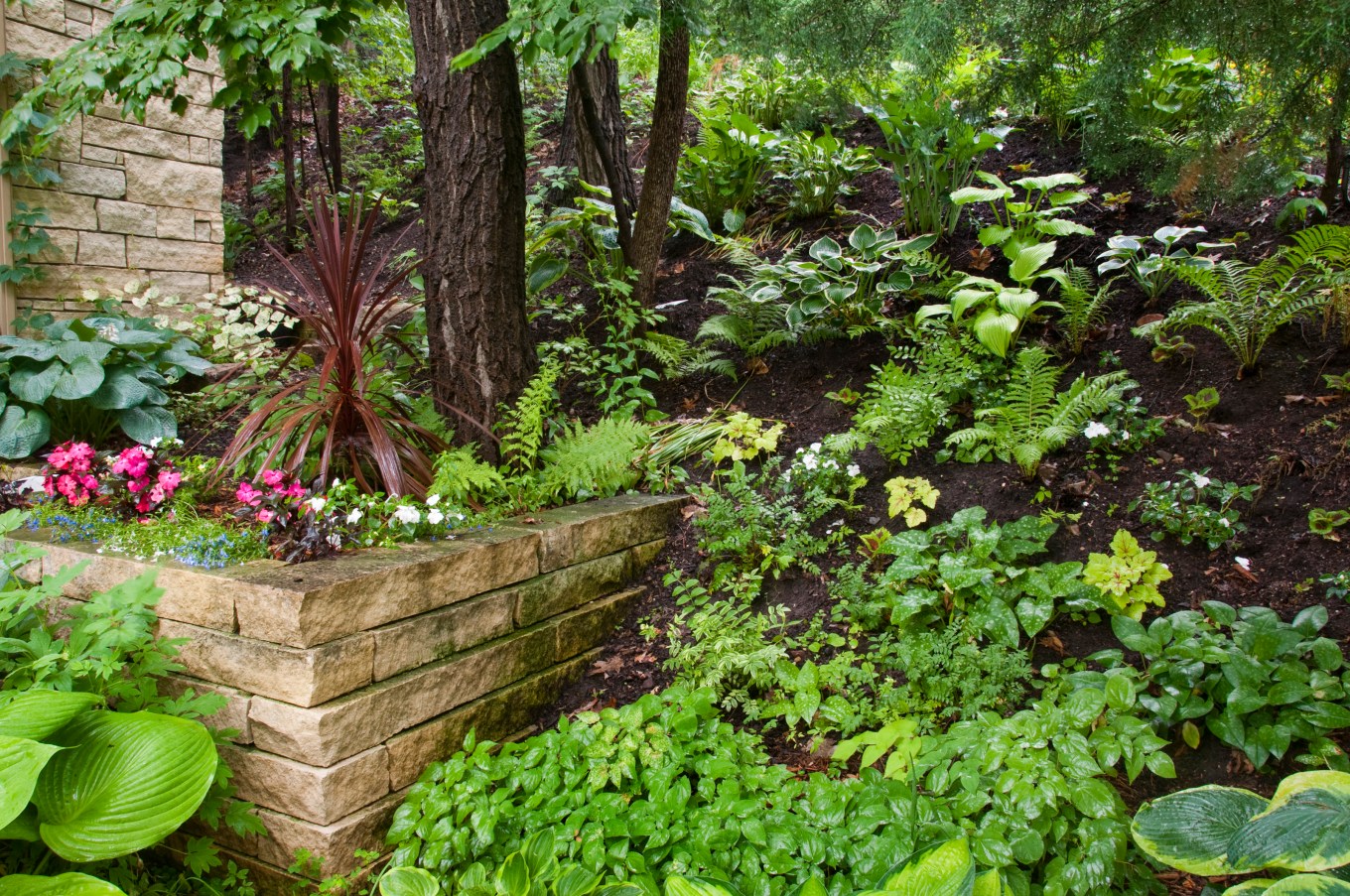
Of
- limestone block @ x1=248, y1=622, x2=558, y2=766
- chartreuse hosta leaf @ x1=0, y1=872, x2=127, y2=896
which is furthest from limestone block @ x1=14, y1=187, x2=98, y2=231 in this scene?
chartreuse hosta leaf @ x1=0, y1=872, x2=127, y2=896

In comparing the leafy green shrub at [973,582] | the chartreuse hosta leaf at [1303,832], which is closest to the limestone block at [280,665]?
the leafy green shrub at [973,582]

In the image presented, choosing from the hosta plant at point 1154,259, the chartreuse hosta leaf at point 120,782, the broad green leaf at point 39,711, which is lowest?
the chartreuse hosta leaf at point 120,782

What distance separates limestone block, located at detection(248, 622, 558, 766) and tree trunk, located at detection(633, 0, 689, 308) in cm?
210

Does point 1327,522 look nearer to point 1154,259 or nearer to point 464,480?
point 1154,259

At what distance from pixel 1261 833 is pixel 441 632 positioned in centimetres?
183

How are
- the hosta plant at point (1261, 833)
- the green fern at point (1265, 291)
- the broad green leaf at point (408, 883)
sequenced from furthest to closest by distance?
the green fern at point (1265, 291) → the broad green leaf at point (408, 883) → the hosta plant at point (1261, 833)

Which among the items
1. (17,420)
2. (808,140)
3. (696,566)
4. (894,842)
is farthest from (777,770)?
(808,140)

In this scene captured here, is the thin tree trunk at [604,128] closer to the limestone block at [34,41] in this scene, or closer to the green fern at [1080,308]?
the green fern at [1080,308]

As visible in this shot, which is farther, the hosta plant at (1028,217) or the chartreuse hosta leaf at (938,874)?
the hosta plant at (1028,217)

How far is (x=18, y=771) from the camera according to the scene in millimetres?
1445

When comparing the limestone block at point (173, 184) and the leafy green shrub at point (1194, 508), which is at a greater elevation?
the limestone block at point (173, 184)

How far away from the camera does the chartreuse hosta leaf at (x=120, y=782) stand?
1.58 metres

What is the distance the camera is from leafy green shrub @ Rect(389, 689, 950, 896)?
171 cm

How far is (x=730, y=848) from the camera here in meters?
1.76
